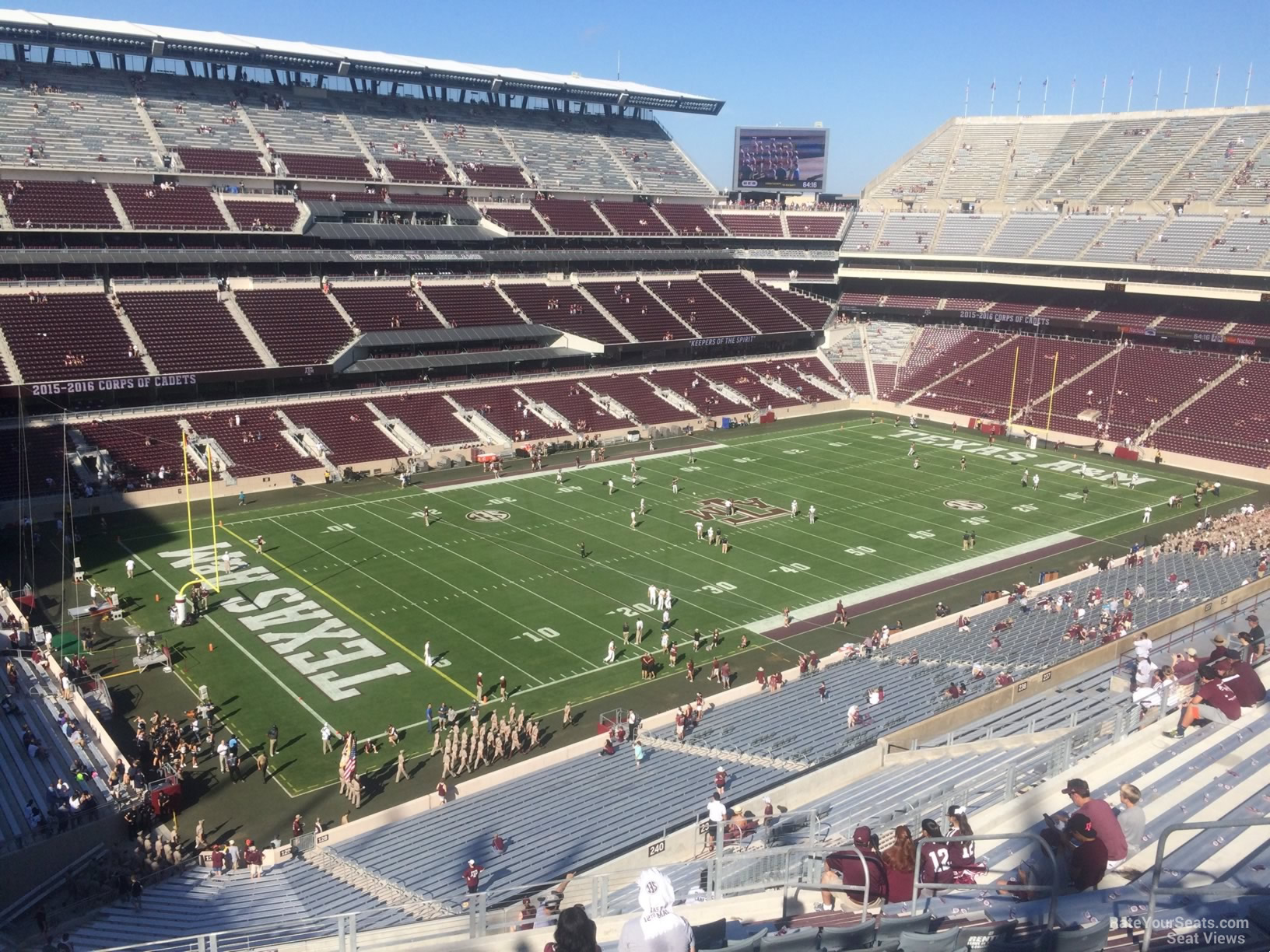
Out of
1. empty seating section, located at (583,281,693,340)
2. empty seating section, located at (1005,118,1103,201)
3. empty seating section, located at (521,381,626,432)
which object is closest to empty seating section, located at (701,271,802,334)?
empty seating section, located at (583,281,693,340)

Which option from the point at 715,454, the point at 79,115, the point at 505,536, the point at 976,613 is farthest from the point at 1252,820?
the point at 79,115

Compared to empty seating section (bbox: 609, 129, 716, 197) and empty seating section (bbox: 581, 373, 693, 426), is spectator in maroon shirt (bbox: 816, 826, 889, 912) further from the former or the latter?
empty seating section (bbox: 609, 129, 716, 197)

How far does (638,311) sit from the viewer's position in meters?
63.7

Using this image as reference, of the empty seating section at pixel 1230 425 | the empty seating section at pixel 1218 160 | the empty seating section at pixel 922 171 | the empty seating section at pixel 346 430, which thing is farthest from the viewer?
the empty seating section at pixel 922 171

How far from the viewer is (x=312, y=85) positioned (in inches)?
2717

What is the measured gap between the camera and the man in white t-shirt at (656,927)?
6676mm

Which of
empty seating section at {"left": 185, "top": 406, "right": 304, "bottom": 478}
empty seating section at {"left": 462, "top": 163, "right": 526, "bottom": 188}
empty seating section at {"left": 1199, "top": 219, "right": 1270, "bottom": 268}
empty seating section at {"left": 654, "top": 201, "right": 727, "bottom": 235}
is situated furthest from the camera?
empty seating section at {"left": 654, "top": 201, "right": 727, "bottom": 235}

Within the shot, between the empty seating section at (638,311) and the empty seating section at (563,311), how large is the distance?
4.36 feet

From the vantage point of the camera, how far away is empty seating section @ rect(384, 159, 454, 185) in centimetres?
6338

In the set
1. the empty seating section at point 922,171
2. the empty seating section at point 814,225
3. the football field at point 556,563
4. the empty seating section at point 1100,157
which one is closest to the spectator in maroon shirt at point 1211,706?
the football field at point 556,563

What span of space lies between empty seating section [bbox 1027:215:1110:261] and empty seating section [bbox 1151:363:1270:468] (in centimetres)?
1315

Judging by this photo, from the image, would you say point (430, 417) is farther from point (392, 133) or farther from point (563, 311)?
point (392, 133)

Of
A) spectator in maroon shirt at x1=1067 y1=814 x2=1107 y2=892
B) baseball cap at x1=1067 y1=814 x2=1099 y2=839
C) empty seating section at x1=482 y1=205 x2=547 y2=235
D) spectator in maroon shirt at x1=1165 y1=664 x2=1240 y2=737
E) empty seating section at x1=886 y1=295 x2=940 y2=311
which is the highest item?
empty seating section at x1=482 y1=205 x2=547 y2=235

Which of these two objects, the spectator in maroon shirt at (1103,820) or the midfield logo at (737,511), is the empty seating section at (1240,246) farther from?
the spectator in maroon shirt at (1103,820)
